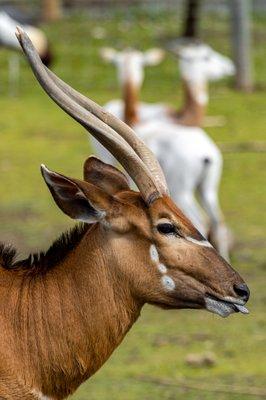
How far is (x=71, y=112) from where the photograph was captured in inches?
264

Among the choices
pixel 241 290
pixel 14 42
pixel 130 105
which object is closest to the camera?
pixel 241 290

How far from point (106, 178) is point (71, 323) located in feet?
2.14

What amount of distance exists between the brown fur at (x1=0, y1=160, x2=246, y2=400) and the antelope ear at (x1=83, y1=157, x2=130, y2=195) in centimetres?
9

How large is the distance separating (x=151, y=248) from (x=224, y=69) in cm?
1368

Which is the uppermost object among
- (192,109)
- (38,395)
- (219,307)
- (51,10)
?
(219,307)

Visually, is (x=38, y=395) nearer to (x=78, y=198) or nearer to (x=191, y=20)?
(x=78, y=198)

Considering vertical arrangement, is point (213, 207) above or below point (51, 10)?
above

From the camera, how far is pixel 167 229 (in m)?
6.62

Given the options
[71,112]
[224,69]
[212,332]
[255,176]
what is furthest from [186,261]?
[224,69]

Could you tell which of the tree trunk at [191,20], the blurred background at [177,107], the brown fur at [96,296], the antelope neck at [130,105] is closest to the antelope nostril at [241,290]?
the brown fur at [96,296]

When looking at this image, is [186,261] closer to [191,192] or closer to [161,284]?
[161,284]

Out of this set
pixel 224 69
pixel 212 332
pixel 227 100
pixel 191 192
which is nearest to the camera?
pixel 212 332

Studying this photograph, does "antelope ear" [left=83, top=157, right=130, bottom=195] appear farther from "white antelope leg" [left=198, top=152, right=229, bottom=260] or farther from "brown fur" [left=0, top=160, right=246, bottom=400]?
"white antelope leg" [left=198, top=152, right=229, bottom=260]

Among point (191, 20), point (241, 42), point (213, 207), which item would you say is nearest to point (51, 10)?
point (191, 20)
